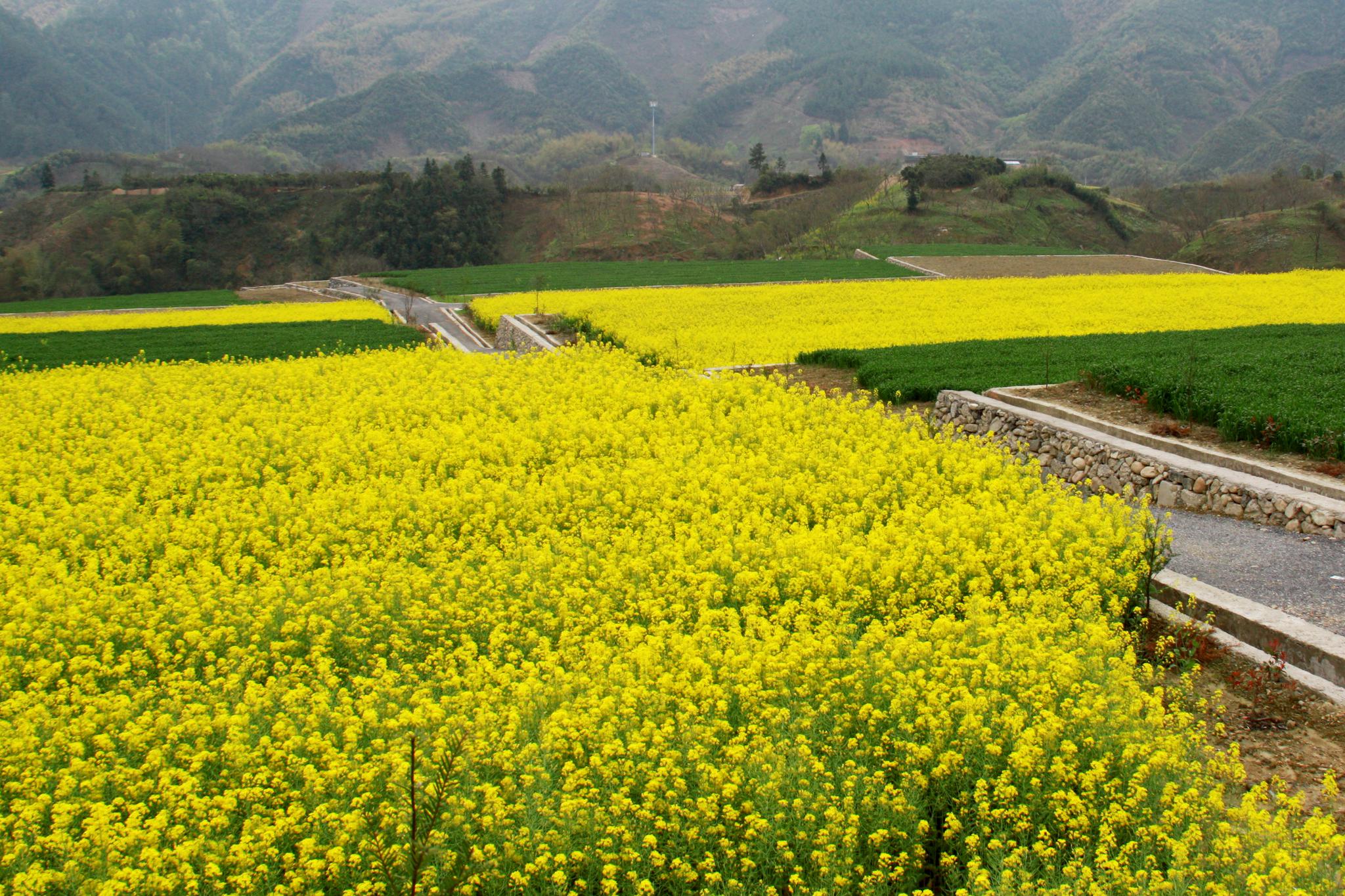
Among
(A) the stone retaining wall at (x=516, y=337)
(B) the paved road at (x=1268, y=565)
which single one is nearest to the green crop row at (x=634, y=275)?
(A) the stone retaining wall at (x=516, y=337)

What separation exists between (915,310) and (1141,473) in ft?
50.1

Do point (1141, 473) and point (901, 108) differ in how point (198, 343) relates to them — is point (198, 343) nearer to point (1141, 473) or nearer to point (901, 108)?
point (1141, 473)

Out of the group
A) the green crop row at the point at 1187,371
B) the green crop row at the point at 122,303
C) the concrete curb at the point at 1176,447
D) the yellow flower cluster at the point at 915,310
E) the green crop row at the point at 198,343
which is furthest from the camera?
the green crop row at the point at 122,303

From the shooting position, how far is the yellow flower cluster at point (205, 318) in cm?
3294

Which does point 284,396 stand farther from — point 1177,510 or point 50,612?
point 1177,510

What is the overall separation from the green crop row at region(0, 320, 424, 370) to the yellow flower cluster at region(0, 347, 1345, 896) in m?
11.8

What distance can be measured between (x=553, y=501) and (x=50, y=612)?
12.9ft

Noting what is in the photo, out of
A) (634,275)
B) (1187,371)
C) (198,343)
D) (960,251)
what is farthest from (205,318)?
(960,251)

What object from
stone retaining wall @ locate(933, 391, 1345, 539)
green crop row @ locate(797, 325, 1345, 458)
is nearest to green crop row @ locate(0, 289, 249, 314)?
green crop row @ locate(797, 325, 1345, 458)

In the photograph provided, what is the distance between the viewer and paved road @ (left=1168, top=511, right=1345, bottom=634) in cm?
699

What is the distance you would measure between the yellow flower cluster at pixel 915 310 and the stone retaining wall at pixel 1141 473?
5.61 metres

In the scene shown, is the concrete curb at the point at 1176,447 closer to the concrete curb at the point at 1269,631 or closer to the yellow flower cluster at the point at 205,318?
the concrete curb at the point at 1269,631

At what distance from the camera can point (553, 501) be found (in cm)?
909

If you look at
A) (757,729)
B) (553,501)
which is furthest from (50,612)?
(757,729)
